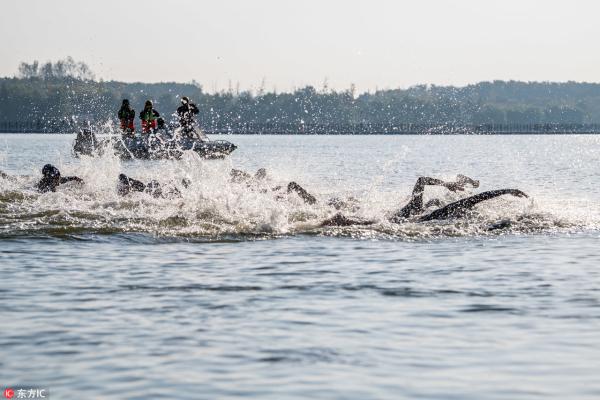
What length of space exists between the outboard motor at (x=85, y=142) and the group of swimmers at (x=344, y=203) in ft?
91.9

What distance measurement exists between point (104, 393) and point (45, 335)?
2.53m

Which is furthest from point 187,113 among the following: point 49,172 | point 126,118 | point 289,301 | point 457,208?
point 289,301

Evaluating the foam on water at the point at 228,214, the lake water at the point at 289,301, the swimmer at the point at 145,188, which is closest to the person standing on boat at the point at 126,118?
the foam on water at the point at 228,214

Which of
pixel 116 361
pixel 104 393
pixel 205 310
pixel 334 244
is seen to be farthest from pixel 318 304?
pixel 334 244

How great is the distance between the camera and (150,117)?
48969 mm

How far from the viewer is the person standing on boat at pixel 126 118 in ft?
159

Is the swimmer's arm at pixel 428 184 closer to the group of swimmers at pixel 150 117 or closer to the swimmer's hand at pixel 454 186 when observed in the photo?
the swimmer's hand at pixel 454 186

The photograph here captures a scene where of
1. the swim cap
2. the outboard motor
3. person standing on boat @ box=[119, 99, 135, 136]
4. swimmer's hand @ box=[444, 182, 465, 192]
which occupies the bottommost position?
the outboard motor

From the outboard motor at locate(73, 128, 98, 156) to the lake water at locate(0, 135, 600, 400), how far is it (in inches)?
1251

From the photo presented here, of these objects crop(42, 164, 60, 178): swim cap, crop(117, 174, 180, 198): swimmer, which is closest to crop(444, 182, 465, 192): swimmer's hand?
crop(117, 174, 180, 198): swimmer

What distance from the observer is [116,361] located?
10.7 meters

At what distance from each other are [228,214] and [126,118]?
26.3 meters

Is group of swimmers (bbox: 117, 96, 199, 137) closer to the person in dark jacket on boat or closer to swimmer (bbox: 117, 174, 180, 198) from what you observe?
the person in dark jacket on boat

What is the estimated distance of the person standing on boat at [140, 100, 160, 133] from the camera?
1903 inches
